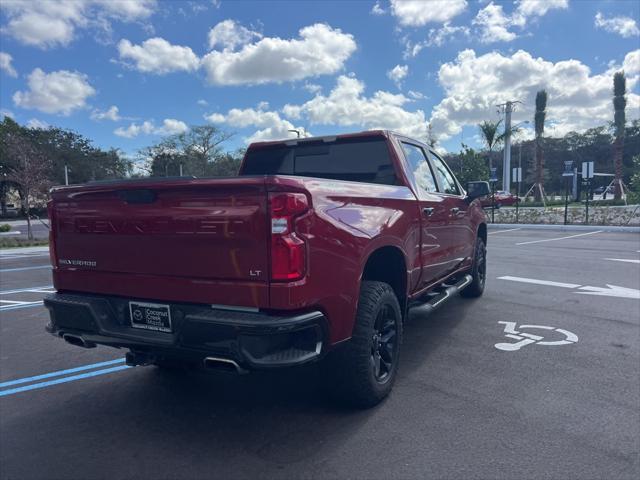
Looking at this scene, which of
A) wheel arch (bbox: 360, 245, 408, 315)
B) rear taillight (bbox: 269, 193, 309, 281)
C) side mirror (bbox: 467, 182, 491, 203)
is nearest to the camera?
rear taillight (bbox: 269, 193, 309, 281)

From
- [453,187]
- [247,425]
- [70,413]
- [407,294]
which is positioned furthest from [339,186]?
[453,187]

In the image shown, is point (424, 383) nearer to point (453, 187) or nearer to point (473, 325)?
point (473, 325)

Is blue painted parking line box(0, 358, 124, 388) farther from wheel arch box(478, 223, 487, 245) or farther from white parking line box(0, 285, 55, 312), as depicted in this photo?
wheel arch box(478, 223, 487, 245)

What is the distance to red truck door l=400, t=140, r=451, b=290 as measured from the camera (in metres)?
4.18

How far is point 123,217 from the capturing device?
2.88 metres

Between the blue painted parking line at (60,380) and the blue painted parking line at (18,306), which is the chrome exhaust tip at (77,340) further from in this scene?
the blue painted parking line at (18,306)

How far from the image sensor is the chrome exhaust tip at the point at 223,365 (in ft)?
8.43

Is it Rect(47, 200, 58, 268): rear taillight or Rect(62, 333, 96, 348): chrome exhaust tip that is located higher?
Rect(47, 200, 58, 268): rear taillight

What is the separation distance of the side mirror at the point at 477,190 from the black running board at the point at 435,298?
986 mm

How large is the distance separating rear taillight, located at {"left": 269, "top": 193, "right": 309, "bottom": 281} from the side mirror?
360 cm

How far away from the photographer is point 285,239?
2.48 m

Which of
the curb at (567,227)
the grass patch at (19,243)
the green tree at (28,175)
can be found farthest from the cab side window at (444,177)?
the green tree at (28,175)

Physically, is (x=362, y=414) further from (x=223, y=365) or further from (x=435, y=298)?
(x=435, y=298)

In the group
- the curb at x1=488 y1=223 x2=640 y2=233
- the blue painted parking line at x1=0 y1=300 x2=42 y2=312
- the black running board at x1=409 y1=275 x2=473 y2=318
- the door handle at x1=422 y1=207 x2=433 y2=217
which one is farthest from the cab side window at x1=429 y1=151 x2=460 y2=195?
the curb at x1=488 y1=223 x2=640 y2=233
